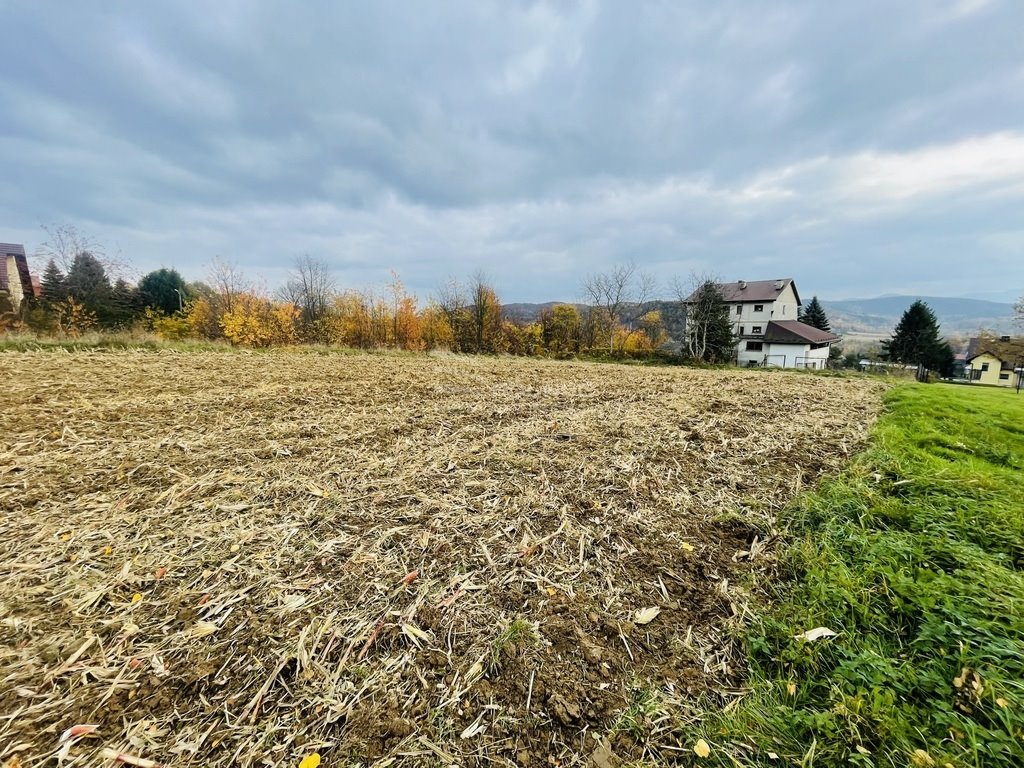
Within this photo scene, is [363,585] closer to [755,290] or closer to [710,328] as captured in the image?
[710,328]

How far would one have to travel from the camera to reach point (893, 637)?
1676 millimetres

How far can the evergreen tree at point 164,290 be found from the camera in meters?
28.2

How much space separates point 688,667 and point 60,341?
1655cm

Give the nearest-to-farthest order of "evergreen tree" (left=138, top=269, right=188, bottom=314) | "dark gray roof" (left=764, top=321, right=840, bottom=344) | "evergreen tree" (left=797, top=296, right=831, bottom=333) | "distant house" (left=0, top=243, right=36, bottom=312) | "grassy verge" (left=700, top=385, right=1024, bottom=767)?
"grassy verge" (left=700, top=385, right=1024, bottom=767) < "distant house" (left=0, top=243, right=36, bottom=312) < "evergreen tree" (left=138, top=269, right=188, bottom=314) < "dark gray roof" (left=764, top=321, right=840, bottom=344) < "evergreen tree" (left=797, top=296, right=831, bottom=333)

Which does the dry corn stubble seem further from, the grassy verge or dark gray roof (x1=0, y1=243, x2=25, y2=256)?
dark gray roof (x1=0, y1=243, x2=25, y2=256)

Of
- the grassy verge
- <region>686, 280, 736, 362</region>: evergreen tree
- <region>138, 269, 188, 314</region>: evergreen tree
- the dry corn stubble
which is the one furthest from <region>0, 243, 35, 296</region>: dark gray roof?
<region>686, 280, 736, 362</region>: evergreen tree

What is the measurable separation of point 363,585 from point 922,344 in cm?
5823

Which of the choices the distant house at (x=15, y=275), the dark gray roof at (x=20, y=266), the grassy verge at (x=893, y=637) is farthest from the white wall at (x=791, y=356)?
the dark gray roof at (x=20, y=266)

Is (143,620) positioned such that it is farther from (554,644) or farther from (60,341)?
(60,341)

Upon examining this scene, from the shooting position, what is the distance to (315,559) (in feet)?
7.22

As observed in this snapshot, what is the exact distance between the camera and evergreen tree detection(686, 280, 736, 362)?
28500mm

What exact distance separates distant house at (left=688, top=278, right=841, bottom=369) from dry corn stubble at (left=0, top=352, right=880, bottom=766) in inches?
1400

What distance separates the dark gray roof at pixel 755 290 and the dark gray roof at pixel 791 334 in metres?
3.80

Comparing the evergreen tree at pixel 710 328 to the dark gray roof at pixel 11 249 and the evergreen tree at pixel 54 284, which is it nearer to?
the evergreen tree at pixel 54 284
